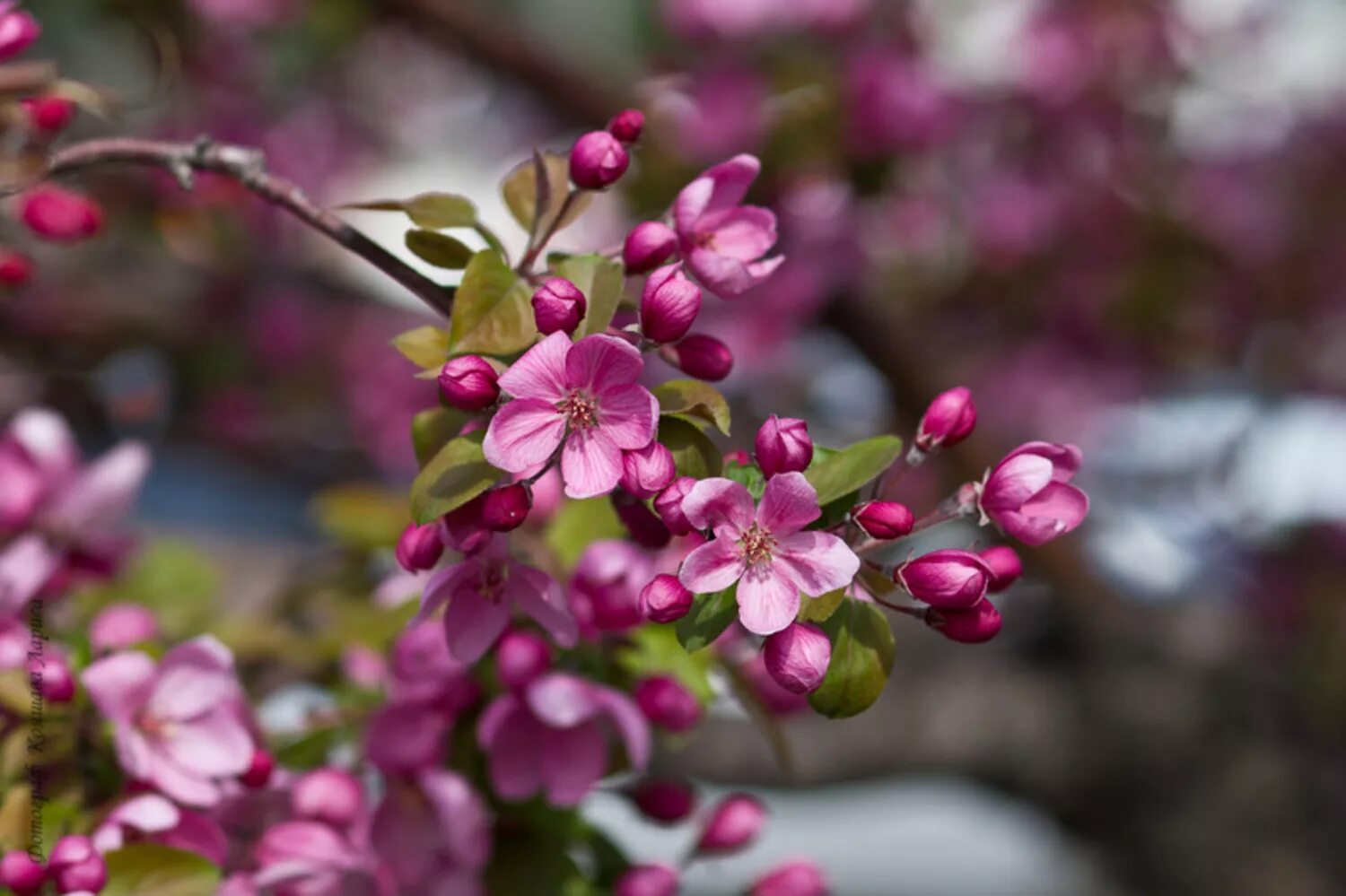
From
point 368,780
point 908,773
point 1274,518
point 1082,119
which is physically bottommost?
point 368,780

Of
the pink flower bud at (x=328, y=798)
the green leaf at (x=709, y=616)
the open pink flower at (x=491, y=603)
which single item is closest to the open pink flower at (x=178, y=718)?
the pink flower bud at (x=328, y=798)

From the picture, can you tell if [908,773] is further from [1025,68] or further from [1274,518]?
[1025,68]

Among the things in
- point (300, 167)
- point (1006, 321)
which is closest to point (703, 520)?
point (1006, 321)

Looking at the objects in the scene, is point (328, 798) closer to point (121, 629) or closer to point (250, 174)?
point (121, 629)

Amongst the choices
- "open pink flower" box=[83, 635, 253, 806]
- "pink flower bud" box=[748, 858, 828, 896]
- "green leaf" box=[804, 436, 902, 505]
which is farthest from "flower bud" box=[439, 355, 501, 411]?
"pink flower bud" box=[748, 858, 828, 896]

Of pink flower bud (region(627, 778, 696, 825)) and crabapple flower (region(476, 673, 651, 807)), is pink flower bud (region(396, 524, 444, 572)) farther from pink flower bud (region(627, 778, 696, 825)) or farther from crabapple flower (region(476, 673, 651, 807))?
pink flower bud (region(627, 778, 696, 825))

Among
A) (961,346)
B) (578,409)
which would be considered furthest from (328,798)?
(961,346)

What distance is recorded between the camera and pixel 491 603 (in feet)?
1.54

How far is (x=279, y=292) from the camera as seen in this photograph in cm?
196

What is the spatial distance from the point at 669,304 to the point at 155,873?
0.32 m

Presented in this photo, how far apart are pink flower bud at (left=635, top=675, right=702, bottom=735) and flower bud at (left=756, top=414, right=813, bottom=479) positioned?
234mm

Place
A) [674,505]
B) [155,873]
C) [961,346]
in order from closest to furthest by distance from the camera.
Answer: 1. [674,505]
2. [155,873]
3. [961,346]

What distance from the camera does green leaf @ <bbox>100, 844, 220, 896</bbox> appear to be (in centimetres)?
49

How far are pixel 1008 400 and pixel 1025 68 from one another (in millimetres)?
542
